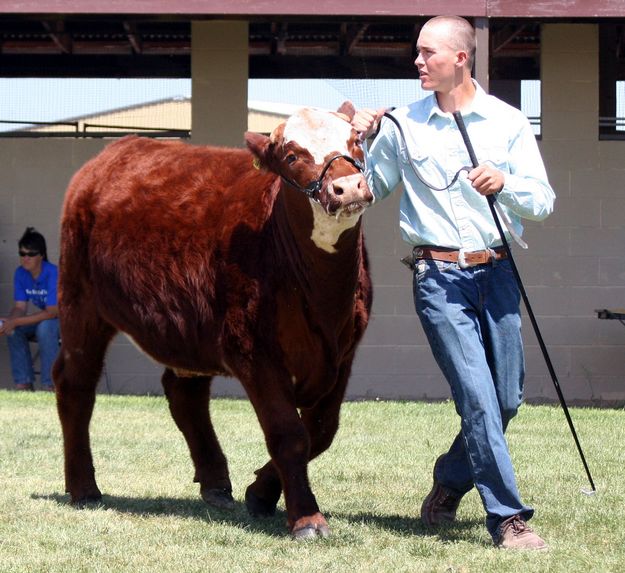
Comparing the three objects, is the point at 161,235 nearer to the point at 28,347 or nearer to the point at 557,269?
the point at 28,347

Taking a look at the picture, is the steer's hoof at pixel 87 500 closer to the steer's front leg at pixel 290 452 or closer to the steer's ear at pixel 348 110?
the steer's front leg at pixel 290 452

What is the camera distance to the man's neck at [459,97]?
5.17 metres

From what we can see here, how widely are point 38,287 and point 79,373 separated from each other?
21.3ft

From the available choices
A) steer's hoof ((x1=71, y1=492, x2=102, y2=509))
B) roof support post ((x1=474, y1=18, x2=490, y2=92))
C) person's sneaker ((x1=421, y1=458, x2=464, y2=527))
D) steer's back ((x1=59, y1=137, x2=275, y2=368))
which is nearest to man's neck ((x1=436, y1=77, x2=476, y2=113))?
steer's back ((x1=59, y1=137, x2=275, y2=368))

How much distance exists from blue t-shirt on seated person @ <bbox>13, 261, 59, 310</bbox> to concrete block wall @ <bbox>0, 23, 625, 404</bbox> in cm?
90

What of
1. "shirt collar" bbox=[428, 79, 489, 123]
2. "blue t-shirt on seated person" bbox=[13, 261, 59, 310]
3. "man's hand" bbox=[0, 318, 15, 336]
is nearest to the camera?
"shirt collar" bbox=[428, 79, 489, 123]

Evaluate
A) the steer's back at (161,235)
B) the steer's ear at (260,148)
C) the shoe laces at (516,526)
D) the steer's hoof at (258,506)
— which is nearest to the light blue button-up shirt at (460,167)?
the steer's ear at (260,148)

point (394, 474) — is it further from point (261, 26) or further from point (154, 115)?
point (154, 115)

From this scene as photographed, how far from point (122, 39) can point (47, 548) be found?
451 inches

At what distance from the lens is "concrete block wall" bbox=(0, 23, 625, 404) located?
517 inches

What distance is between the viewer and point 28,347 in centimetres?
1292

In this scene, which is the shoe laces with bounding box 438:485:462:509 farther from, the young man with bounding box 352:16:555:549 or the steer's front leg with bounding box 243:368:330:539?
the steer's front leg with bounding box 243:368:330:539

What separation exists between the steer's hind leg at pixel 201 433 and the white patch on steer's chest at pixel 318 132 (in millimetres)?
1812

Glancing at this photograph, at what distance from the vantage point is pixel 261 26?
48.2ft
